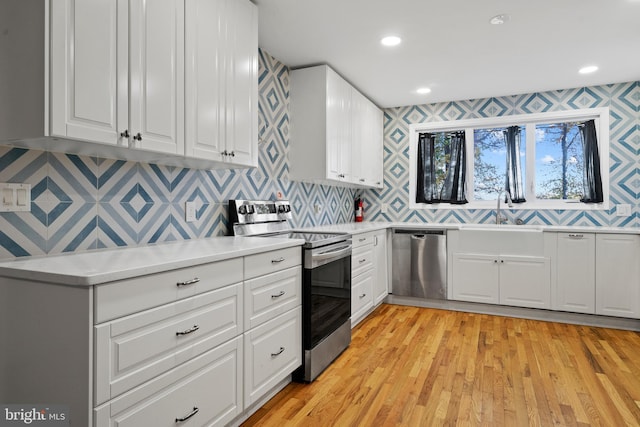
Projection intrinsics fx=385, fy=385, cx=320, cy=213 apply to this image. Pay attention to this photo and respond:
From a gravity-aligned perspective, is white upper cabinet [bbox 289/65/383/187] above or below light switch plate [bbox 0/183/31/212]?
above

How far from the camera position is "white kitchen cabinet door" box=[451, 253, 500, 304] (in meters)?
4.06

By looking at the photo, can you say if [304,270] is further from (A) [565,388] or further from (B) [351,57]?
(B) [351,57]

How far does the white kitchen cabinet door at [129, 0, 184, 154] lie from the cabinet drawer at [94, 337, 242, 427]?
99cm

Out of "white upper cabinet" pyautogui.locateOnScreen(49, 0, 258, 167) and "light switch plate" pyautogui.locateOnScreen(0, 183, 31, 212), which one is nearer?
"white upper cabinet" pyautogui.locateOnScreen(49, 0, 258, 167)


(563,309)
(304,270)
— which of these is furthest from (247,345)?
(563,309)

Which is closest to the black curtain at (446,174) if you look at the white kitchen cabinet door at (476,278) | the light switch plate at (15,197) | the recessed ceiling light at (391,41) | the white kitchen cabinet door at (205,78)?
the white kitchen cabinet door at (476,278)

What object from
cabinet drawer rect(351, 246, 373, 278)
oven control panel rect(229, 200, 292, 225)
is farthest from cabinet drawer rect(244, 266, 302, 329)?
cabinet drawer rect(351, 246, 373, 278)

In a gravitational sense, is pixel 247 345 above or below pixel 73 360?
below

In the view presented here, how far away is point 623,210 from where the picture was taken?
4082 millimetres

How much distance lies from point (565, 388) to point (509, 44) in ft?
8.43

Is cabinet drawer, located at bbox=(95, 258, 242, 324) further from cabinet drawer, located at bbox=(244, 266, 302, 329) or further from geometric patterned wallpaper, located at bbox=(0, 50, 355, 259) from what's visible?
geometric patterned wallpaper, located at bbox=(0, 50, 355, 259)

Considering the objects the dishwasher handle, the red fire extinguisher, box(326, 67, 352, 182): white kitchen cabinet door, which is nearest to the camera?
box(326, 67, 352, 182): white kitchen cabinet door

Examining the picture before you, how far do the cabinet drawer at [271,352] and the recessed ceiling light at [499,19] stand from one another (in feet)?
7.90

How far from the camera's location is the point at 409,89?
14.2 ft
